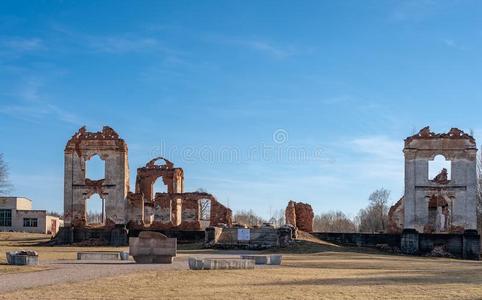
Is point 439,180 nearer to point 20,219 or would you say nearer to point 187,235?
point 187,235

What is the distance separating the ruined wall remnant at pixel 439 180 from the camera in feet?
150

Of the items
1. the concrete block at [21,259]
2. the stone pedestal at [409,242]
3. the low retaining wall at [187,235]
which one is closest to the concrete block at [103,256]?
the concrete block at [21,259]

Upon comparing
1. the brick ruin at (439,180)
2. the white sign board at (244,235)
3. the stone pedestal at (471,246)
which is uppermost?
the brick ruin at (439,180)

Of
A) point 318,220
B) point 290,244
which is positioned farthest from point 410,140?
point 318,220

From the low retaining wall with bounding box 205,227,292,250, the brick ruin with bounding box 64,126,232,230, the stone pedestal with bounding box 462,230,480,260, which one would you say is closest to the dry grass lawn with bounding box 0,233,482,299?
the low retaining wall with bounding box 205,227,292,250

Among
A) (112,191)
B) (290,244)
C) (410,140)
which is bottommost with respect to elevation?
(290,244)

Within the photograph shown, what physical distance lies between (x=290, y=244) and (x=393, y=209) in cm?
970

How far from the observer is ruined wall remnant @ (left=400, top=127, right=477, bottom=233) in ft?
150

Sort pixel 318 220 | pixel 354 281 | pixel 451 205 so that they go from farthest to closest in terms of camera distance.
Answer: pixel 318 220
pixel 451 205
pixel 354 281

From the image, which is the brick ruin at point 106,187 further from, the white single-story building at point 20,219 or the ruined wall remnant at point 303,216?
the white single-story building at point 20,219

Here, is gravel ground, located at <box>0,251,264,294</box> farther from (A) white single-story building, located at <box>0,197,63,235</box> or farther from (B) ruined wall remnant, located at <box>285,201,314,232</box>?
(A) white single-story building, located at <box>0,197,63,235</box>

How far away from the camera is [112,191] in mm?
49531

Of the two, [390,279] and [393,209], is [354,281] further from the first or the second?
[393,209]

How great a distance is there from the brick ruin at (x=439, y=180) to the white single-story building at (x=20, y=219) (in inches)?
1679
